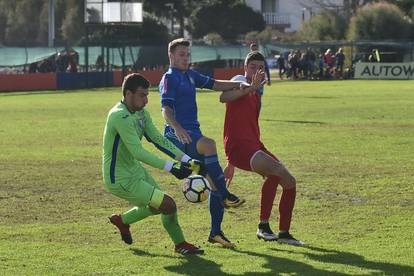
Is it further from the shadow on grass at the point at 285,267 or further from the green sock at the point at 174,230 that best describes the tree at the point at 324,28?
the shadow on grass at the point at 285,267

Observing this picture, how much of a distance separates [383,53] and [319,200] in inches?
1919

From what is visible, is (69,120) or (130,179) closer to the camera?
(130,179)

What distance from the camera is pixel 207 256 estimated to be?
353 inches

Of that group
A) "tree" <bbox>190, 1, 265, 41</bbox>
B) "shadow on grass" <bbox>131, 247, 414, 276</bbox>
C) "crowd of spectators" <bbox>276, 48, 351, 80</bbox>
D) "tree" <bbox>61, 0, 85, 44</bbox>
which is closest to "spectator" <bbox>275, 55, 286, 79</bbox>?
"crowd of spectators" <bbox>276, 48, 351, 80</bbox>

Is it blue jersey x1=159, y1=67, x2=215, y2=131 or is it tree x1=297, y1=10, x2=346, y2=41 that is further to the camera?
tree x1=297, y1=10, x2=346, y2=41

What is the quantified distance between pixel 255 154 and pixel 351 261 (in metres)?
1.60

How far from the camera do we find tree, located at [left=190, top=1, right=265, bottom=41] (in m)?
83.9

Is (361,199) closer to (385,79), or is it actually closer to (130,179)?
(130,179)

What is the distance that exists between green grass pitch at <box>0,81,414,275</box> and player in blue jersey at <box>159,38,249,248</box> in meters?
0.41

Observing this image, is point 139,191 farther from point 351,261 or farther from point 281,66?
point 281,66

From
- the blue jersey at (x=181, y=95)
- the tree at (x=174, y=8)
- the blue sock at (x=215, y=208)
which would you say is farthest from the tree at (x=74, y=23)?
the blue sock at (x=215, y=208)

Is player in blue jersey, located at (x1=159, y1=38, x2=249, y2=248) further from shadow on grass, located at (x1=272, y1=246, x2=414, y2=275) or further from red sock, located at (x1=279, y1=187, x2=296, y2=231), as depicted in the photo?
shadow on grass, located at (x1=272, y1=246, x2=414, y2=275)

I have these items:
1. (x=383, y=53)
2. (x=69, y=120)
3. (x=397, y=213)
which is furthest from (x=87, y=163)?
(x=383, y=53)

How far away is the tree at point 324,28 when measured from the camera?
7344 centimetres
